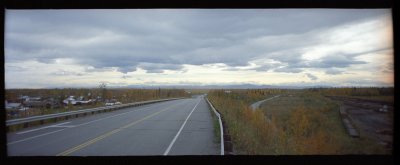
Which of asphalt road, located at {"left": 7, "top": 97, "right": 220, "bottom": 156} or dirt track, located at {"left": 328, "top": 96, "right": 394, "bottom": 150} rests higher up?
dirt track, located at {"left": 328, "top": 96, "right": 394, "bottom": 150}

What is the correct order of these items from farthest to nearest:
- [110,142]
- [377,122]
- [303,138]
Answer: [303,138], [110,142], [377,122]

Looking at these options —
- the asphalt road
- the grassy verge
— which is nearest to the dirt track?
the grassy verge

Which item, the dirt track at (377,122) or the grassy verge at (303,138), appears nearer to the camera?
the dirt track at (377,122)

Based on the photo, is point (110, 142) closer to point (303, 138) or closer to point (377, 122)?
point (303, 138)

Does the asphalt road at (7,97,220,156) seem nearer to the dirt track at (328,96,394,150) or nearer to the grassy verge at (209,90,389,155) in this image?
the grassy verge at (209,90,389,155)

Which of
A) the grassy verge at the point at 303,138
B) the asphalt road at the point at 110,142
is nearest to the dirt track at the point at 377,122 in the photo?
the grassy verge at the point at 303,138

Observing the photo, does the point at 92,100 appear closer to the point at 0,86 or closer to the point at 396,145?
the point at 0,86

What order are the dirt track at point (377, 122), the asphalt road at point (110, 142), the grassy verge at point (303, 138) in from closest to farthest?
1. the dirt track at point (377, 122)
2. the grassy verge at point (303, 138)
3. the asphalt road at point (110, 142)

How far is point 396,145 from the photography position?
23.6 ft

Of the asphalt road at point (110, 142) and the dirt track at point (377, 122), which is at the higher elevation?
the dirt track at point (377, 122)

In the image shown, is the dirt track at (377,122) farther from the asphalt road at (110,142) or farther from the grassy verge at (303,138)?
the asphalt road at (110,142)

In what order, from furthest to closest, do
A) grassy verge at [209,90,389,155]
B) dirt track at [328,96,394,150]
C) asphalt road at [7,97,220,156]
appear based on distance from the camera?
1. asphalt road at [7,97,220,156]
2. grassy verge at [209,90,389,155]
3. dirt track at [328,96,394,150]

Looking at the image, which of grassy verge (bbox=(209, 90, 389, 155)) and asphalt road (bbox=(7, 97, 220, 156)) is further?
asphalt road (bbox=(7, 97, 220, 156))

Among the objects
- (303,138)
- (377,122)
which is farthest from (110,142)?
(377,122)
